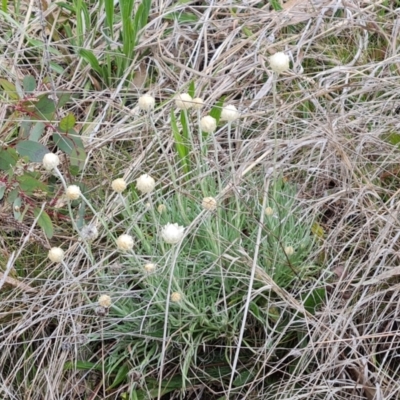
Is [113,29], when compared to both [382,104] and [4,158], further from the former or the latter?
[382,104]

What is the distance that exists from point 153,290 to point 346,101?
643 mm

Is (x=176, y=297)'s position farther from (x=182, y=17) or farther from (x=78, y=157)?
(x=182, y=17)

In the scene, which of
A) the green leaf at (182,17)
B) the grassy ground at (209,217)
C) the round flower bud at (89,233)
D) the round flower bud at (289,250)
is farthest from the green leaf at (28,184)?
the green leaf at (182,17)

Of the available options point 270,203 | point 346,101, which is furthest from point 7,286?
point 346,101

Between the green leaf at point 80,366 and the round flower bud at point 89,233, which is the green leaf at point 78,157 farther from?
the green leaf at point 80,366

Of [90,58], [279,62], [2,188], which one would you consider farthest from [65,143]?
[279,62]

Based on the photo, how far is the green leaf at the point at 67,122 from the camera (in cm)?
141

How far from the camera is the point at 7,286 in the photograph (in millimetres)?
1360

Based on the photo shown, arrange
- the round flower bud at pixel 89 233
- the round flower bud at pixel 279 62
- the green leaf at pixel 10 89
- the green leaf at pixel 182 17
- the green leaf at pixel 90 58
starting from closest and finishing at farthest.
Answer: the round flower bud at pixel 279 62
the round flower bud at pixel 89 233
the green leaf at pixel 10 89
the green leaf at pixel 90 58
the green leaf at pixel 182 17

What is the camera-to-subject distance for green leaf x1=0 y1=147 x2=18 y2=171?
1375 millimetres

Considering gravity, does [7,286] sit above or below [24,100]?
below

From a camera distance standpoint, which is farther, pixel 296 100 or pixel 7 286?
pixel 296 100

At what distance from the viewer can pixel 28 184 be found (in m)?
1.34

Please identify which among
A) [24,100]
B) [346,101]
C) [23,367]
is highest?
[24,100]
